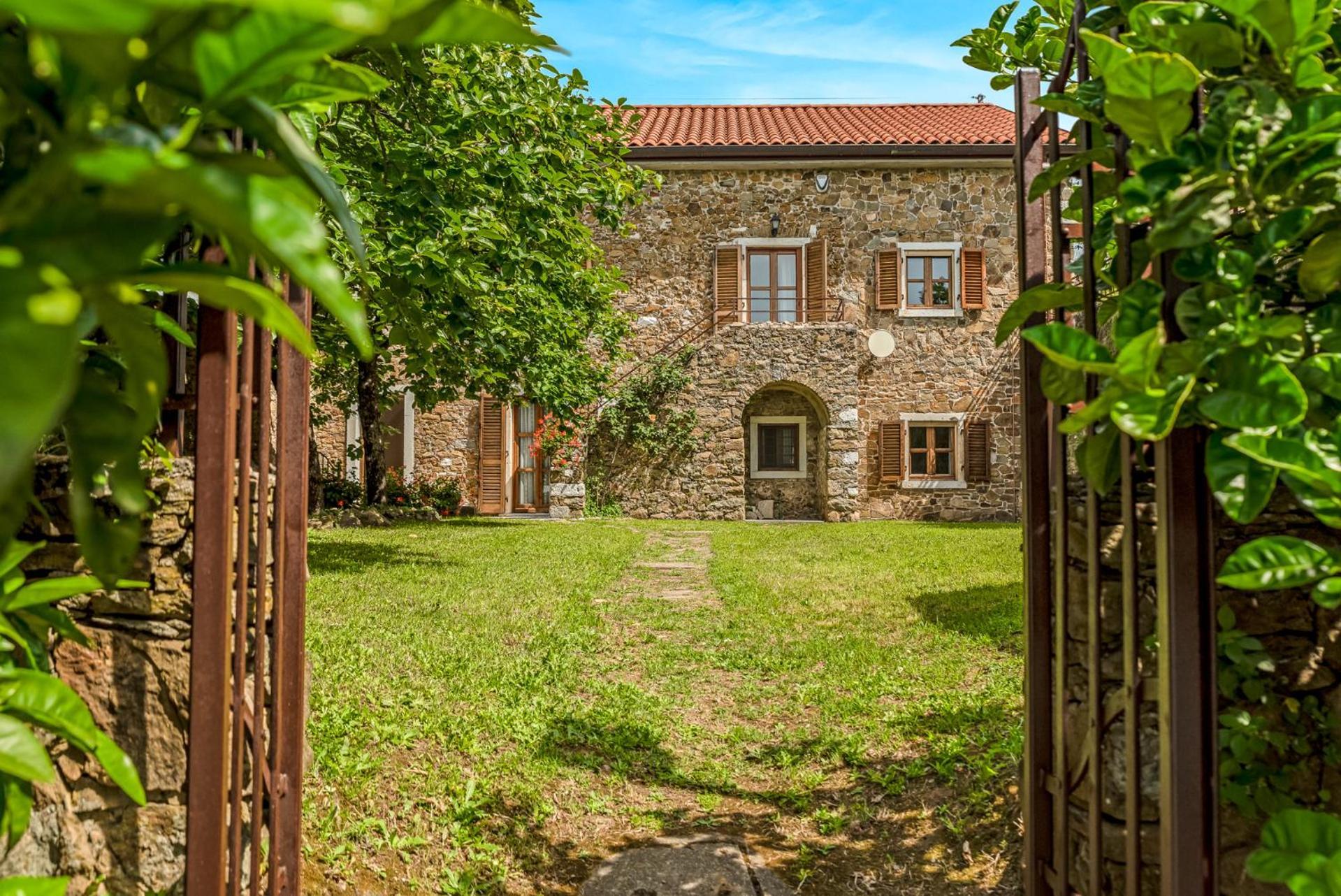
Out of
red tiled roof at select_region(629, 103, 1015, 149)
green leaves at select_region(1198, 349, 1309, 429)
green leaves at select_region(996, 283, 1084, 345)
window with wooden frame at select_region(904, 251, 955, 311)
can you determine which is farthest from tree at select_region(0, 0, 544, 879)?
window with wooden frame at select_region(904, 251, 955, 311)

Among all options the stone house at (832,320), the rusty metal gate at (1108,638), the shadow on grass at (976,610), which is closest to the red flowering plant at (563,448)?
the stone house at (832,320)

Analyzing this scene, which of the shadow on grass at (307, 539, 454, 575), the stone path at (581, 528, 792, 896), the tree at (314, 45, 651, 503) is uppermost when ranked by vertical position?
the tree at (314, 45, 651, 503)

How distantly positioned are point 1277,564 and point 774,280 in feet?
48.9

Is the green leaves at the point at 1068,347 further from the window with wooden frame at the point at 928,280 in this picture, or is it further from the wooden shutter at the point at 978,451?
Result: the window with wooden frame at the point at 928,280

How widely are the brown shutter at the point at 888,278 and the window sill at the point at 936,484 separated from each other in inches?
119

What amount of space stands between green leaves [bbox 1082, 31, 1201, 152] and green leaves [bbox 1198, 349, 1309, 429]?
0.94 feet

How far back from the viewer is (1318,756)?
162 cm

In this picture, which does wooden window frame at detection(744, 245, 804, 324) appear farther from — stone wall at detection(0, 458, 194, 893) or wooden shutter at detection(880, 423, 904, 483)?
stone wall at detection(0, 458, 194, 893)

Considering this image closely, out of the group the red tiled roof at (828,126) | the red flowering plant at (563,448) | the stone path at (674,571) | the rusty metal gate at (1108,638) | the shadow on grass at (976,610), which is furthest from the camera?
the red tiled roof at (828,126)

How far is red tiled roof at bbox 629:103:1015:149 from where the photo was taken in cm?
1498

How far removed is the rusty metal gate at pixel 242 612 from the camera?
142 cm

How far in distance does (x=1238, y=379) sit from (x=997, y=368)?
15100 millimetres

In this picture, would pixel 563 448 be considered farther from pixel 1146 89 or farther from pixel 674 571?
pixel 1146 89

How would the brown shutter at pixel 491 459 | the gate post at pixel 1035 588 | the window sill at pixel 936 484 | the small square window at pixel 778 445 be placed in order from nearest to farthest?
the gate post at pixel 1035 588, the window sill at pixel 936 484, the brown shutter at pixel 491 459, the small square window at pixel 778 445
